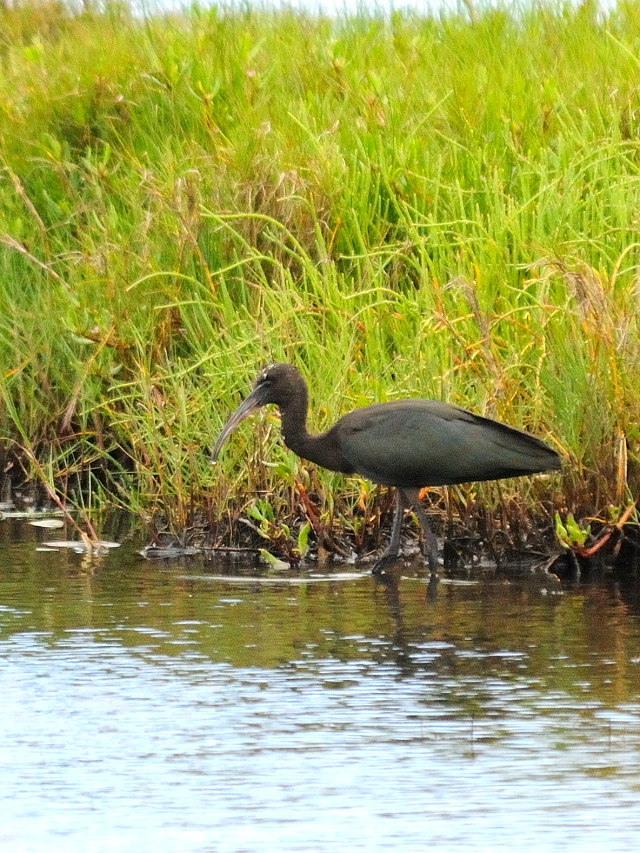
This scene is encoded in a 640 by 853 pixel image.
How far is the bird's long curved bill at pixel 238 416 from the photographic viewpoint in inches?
293

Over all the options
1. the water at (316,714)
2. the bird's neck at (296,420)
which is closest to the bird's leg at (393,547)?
the water at (316,714)

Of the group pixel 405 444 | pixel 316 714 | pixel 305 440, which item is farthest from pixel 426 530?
pixel 316 714

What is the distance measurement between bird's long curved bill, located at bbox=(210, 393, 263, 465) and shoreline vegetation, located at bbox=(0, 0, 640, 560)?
215mm

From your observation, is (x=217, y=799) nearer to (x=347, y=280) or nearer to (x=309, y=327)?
(x=309, y=327)

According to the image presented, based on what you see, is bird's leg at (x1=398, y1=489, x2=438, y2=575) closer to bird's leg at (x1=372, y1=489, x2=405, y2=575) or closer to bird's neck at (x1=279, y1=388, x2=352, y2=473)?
bird's leg at (x1=372, y1=489, x2=405, y2=575)

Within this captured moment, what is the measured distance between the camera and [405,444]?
6.97 m

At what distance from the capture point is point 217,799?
4.24 m

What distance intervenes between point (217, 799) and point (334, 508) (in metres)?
3.42

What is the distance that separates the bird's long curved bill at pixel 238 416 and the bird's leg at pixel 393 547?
712 mm

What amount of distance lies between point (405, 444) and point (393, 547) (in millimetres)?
483

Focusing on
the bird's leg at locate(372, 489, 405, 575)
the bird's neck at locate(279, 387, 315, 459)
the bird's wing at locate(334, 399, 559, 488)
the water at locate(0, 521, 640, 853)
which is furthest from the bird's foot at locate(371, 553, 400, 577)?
the bird's neck at locate(279, 387, 315, 459)

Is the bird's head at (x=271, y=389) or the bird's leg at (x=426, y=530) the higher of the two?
the bird's head at (x=271, y=389)

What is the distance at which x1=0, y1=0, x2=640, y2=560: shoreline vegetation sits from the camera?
737 cm

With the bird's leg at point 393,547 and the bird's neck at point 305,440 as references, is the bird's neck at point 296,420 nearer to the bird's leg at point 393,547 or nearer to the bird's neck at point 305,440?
the bird's neck at point 305,440
